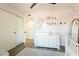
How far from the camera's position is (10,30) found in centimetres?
388

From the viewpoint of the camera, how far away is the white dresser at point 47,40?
13.2ft

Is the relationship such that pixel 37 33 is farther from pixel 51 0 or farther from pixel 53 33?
pixel 51 0

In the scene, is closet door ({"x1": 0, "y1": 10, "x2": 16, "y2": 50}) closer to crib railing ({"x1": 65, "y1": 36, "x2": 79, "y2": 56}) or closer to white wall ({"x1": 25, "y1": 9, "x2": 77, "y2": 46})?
white wall ({"x1": 25, "y1": 9, "x2": 77, "y2": 46})

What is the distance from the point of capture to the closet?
339cm

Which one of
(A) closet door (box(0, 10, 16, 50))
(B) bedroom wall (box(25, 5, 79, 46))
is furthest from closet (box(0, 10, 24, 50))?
(B) bedroom wall (box(25, 5, 79, 46))

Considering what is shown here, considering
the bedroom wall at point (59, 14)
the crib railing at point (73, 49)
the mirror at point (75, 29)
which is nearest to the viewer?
the crib railing at point (73, 49)

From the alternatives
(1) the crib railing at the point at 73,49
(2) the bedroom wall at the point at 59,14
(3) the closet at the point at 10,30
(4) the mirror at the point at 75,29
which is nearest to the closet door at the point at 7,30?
(3) the closet at the point at 10,30

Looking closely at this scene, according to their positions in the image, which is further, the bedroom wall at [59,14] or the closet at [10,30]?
the bedroom wall at [59,14]

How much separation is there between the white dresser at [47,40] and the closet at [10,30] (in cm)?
59

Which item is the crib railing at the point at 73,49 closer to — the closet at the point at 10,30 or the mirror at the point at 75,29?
the mirror at the point at 75,29

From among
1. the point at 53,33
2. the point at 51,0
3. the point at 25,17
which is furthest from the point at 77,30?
the point at 51,0

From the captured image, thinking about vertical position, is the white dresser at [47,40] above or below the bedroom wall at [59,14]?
below

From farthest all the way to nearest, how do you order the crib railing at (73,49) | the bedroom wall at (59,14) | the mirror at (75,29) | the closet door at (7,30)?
the mirror at (75,29) → the bedroom wall at (59,14) → the closet door at (7,30) → the crib railing at (73,49)

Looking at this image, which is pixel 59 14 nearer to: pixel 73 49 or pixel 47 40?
pixel 47 40
